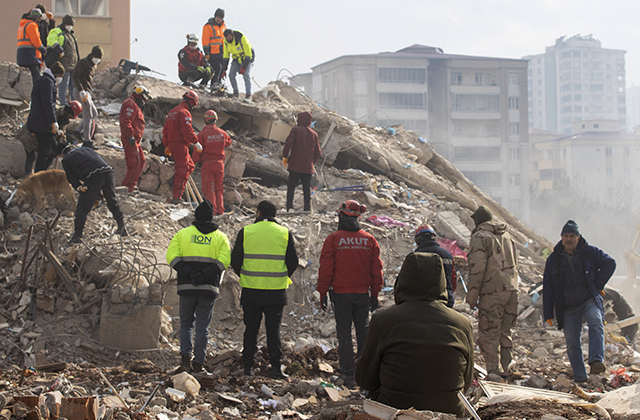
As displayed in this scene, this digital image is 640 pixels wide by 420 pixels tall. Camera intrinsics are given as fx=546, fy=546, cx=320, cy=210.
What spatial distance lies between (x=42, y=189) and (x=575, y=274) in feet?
22.6

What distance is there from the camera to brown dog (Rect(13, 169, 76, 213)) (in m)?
7.62

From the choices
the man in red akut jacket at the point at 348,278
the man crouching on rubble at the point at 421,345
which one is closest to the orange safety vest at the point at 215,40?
A: the man in red akut jacket at the point at 348,278

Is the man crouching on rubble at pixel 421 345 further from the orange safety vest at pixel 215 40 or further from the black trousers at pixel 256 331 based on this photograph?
the orange safety vest at pixel 215 40

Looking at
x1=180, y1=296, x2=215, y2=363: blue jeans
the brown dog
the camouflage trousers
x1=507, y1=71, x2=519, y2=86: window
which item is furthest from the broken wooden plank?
x1=507, y1=71, x2=519, y2=86: window

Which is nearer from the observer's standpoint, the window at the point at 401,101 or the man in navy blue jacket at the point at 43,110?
the man in navy blue jacket at the point at 43,110

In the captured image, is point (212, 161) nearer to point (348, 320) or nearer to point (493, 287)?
point (348, 320)

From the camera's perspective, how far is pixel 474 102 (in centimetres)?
5281

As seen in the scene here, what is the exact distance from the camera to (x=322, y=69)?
175ft

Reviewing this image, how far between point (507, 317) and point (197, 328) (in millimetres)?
3175

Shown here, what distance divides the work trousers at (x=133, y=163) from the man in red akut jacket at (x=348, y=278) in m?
4.51

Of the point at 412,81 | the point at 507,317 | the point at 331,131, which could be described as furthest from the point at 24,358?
the point at 412,81

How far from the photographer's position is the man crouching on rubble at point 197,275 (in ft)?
17.3

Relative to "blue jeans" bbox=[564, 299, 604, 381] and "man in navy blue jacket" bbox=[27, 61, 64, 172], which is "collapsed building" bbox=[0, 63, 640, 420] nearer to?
"blue jeans" bbox=[564, 299, 604, 381]

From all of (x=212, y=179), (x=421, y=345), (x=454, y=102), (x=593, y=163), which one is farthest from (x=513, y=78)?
(x=421, y=345)
